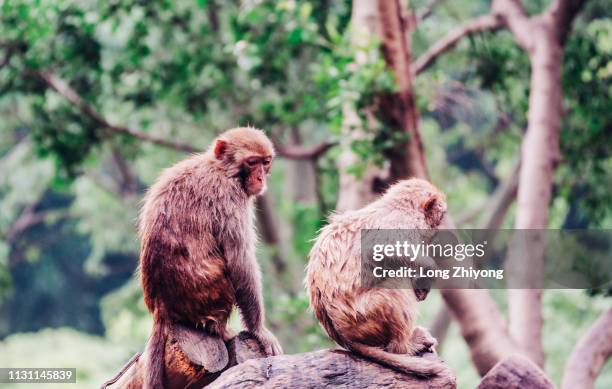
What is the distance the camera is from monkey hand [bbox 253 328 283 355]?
4.28m

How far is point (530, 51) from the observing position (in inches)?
310

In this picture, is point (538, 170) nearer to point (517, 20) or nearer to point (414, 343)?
point (517, 20)

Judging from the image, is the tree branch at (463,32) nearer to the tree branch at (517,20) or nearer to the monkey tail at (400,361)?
the tree branch at (517,20)

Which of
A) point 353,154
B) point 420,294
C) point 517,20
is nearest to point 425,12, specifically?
point 517,20

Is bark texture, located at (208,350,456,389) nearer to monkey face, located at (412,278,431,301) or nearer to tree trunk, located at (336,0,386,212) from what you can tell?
monkey face, located at (412,278,431,301)

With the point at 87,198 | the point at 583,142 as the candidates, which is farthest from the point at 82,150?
the point at 583,142

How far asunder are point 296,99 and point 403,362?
5703 millimetres

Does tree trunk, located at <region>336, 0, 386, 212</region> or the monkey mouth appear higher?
tree trunk, located at <region>336, 0, 386, 212</region>

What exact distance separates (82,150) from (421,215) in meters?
5.88

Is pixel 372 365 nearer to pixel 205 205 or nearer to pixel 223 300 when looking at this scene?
pixel 223 300

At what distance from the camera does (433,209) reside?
4.34 m

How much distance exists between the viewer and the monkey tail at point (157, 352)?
13.4 feet

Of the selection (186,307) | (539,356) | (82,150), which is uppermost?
(82,150)
